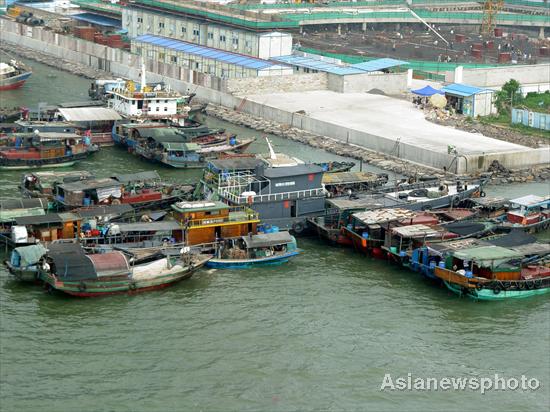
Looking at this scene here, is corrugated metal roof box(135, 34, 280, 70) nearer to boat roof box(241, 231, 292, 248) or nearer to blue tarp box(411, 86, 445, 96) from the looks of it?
blue tarp box(411, 86, 445, 96)

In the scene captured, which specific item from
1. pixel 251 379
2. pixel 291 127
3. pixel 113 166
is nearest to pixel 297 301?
pixel 251 379

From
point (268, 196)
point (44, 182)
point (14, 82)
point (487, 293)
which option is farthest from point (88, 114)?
point (487, 293)

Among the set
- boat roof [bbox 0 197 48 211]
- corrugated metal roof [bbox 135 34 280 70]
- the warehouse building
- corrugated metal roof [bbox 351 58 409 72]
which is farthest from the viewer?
the warehouse building

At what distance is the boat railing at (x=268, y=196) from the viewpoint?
46.4 meters

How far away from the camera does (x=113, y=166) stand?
58.8 meters

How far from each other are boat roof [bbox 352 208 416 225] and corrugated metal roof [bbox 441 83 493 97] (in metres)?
25.8

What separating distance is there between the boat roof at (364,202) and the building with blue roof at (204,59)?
28.6m

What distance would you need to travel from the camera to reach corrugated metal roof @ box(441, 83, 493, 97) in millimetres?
71125

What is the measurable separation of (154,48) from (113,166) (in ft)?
93.2

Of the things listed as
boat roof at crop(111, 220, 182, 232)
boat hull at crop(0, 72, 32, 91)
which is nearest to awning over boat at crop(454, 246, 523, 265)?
boat roof at crop(111, 220, 182, 232)

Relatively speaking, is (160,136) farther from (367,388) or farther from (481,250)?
(367,388)

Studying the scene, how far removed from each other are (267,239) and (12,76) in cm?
4041

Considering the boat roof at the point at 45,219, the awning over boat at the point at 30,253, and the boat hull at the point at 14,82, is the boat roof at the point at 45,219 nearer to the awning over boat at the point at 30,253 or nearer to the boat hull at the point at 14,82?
the awning over boat at the point at 30,253

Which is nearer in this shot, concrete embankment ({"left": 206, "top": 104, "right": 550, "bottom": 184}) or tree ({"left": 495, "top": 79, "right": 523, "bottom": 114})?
concrete embankment ({"left": 206, "top": 104, "right": 550, "bottom": 184})
